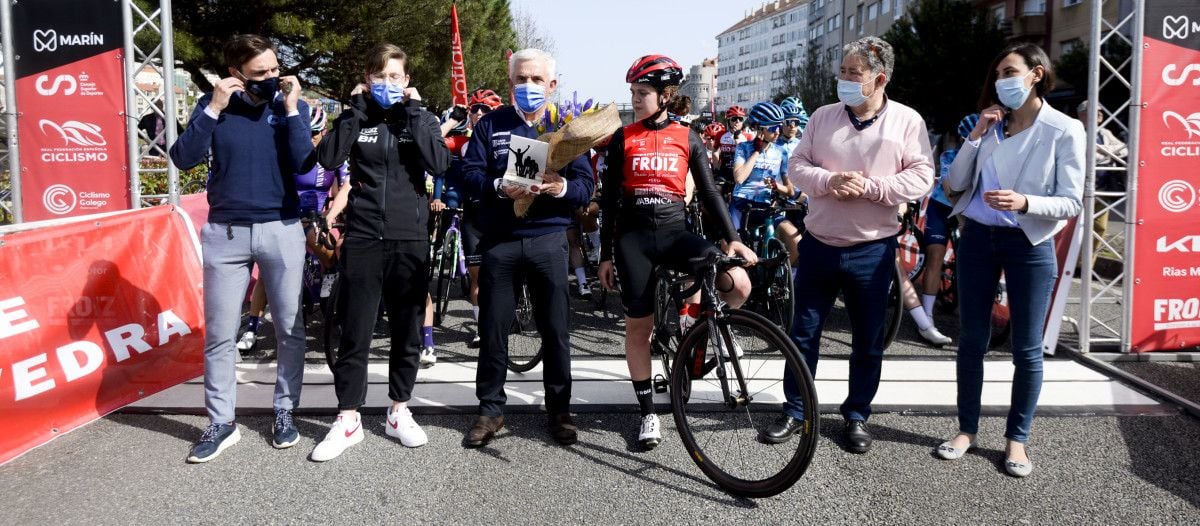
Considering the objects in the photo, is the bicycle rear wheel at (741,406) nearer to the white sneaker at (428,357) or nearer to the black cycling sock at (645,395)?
the black cycling sock at (645,395)

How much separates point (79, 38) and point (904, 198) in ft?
23.3

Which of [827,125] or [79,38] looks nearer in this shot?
[827,125]

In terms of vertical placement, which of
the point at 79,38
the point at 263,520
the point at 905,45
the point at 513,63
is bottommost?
the point at 263,520

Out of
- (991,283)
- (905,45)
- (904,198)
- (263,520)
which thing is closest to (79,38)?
(263,520)

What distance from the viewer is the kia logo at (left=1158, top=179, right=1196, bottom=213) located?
235 inches

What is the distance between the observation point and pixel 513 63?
14.5 feet

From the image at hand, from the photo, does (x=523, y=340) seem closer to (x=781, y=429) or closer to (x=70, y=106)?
(x=781, y=429)

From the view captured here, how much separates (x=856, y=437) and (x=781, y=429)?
19.9 inches

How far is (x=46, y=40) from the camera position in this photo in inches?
287

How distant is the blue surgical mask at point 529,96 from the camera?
4.32 meters

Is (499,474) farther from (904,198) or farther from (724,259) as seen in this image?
(904,198)

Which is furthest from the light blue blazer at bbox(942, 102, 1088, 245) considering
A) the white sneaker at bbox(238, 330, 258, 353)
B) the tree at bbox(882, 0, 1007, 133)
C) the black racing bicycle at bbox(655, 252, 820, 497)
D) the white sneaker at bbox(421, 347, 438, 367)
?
the tree at bbox(882, 0, 1007, 133)

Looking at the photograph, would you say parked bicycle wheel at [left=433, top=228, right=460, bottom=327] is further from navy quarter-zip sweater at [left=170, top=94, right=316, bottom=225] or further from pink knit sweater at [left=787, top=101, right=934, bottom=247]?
pink knit sweater at [left=787, top=101, right=934, bottom=247]

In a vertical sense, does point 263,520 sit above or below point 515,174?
below
